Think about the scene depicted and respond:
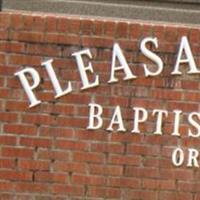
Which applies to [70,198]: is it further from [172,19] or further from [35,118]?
[172,19]

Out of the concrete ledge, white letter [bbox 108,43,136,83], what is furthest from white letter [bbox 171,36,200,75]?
the concrete ledge

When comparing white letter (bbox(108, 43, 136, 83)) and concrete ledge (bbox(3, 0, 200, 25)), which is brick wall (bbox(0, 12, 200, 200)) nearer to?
white letter (bbox(108, 43, 136, 83))

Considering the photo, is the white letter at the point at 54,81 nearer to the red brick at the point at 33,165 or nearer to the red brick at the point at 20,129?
the red brick at the point at 20,129

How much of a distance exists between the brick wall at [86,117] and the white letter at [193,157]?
30mm

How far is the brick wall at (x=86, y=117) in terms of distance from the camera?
5316 millimetres

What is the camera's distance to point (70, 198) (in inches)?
212

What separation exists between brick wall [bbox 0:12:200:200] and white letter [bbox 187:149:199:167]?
0.10 feet

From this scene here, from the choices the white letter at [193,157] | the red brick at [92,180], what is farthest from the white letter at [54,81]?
the white letter at [193,157]

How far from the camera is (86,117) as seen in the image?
534cm

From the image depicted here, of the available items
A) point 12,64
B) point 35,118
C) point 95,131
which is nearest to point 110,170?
point 95,131

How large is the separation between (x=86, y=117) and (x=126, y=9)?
3.33 feet

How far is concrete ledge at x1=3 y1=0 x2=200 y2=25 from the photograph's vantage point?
5883mm

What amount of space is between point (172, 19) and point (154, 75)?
772 millimetres

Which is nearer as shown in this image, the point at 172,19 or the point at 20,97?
the point at 20,97
